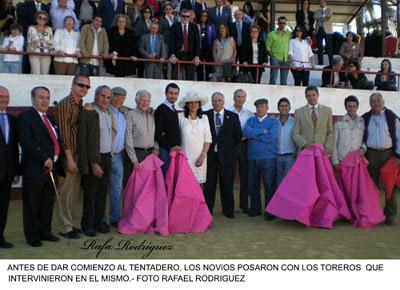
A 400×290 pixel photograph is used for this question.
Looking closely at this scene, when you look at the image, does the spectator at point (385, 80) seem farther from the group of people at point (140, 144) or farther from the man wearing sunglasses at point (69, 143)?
the man wearing sunglasses at point (69, 143)

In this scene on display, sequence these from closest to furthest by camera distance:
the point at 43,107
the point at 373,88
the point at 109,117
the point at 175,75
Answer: the point at 43,107, the point at 109,117, the point at 175,75, the point at 373,88

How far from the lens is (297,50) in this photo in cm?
1042

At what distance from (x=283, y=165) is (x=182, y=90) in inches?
128

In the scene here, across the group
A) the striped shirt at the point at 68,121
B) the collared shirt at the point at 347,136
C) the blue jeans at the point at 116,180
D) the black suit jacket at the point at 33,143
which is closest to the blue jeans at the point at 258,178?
the collared shirt at the point at 347,136

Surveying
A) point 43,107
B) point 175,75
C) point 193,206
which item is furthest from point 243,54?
point 43,107

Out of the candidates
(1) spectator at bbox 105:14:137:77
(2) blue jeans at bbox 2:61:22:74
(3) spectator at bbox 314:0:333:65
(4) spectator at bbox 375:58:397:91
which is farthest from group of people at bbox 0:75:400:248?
(3) spectator at bbox 314:0:333:65

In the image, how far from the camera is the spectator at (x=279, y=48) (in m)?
10.1

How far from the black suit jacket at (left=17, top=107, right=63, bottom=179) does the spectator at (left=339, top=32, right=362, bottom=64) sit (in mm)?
8260

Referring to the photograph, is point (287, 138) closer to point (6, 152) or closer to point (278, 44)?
point (6, 152)

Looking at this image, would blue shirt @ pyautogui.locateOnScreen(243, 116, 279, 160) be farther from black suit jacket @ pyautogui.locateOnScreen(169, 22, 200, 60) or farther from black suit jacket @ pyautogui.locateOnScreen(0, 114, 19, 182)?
black suit jacket @ pyautogui.locateOnScreen(0, 114, 19, 182)

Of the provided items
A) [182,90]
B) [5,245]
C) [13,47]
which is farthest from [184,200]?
[13,47]

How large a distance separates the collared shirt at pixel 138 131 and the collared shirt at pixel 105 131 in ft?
0.85

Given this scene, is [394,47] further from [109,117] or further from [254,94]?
[109,117]

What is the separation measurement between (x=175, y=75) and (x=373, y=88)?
455 cm
